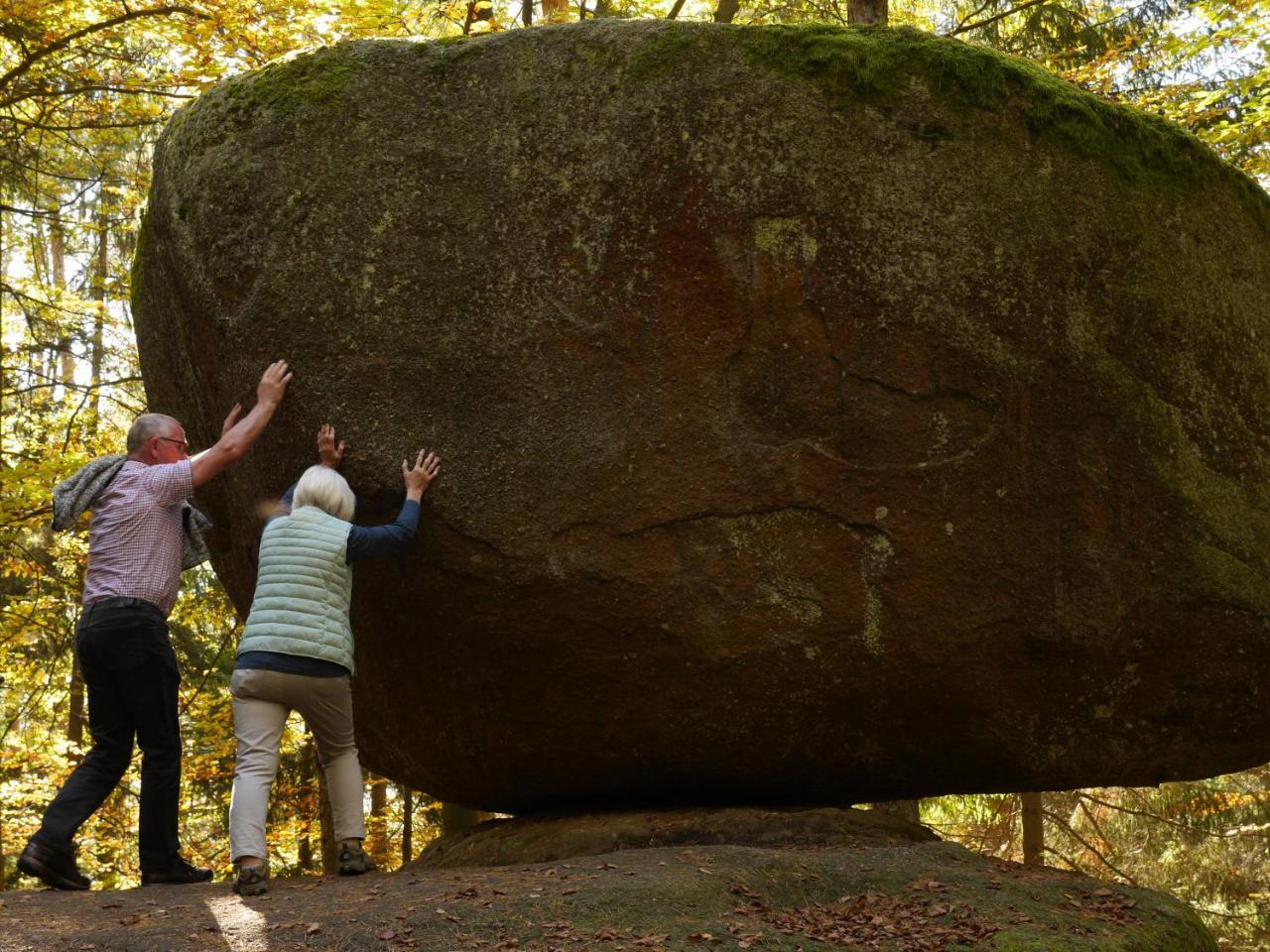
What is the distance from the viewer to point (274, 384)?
5426 millimetres

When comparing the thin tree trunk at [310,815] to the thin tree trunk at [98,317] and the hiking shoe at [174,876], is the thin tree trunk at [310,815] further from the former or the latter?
the hiking shoe at [174,876]

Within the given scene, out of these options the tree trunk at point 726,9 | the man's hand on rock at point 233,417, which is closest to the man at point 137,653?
the man's hand on rock at point 233,417

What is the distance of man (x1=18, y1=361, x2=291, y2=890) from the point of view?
5164 millimetres

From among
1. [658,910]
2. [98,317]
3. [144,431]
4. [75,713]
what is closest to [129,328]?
[98,317]

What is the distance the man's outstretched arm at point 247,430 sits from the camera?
529cm

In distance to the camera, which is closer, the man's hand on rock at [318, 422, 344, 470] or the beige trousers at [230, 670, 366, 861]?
the beige trousers at [230, 670, 366, 861]

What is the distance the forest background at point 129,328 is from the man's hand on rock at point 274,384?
203 inches

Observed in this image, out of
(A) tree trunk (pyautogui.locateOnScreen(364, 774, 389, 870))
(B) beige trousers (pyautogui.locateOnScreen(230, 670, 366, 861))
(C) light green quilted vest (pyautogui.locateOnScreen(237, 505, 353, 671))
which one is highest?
(C) light green quilted vest (pyautogui.locateOnScreen(237, 505, 353, 671))

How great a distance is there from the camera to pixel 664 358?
5.28 metres

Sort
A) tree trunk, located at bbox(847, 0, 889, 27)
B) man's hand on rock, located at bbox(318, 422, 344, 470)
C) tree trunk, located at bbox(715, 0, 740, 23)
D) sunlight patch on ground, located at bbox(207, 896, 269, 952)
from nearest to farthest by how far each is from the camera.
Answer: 1. sunlight patch on ground, located at bbox(207, 896, 269, 952)
2. man's hand on rock, located at bbox(318, 422, 344, 470)
3. tree trunk, located at bbox(847, 0, 889, 27)
4. tree trunk, located at bbox(715, 0, 740, 23)

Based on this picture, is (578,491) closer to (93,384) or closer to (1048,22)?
(93,384)

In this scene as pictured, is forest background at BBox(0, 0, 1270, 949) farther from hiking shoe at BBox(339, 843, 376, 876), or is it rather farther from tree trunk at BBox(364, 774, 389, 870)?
hiking shoe at BBox(339, 843, 376, 876)

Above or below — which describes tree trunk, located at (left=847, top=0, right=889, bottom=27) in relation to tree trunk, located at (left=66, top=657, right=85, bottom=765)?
above

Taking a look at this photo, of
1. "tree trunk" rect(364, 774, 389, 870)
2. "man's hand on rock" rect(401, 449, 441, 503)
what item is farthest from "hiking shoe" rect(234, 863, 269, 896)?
"tree trunk" rect(364, 774, 389, 870)
